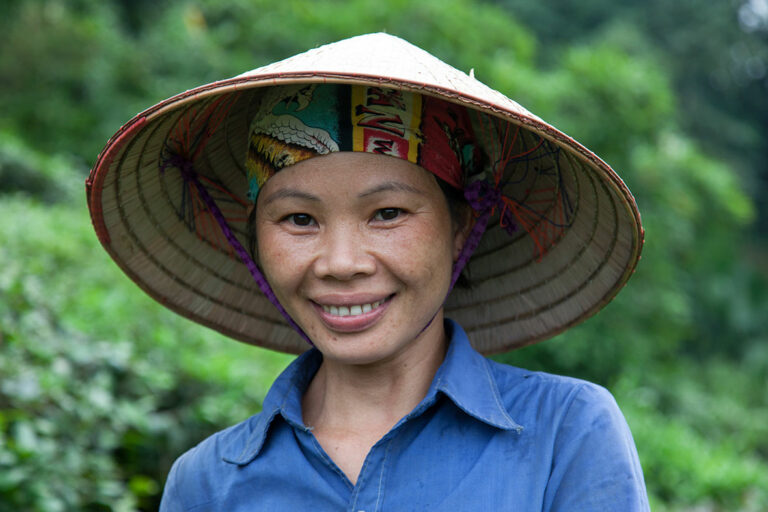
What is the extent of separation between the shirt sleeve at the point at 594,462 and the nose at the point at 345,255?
418mm

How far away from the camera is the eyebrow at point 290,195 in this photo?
4.57 ft

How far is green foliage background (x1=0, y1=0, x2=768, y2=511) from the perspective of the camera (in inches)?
116

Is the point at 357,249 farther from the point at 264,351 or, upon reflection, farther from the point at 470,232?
the point at 264,351

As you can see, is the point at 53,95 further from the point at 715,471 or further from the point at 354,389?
the point at 354,389

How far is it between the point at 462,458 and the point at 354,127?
0.58 meters

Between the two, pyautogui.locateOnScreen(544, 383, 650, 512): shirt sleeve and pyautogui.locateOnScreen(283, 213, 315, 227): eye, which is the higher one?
pyautogui.locateOnScreen(283, 213, 315, 227): eye

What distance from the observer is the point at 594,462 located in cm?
131

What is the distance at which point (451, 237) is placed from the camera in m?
1.54

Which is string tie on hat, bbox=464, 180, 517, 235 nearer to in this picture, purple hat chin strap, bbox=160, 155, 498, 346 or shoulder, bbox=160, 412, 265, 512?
purple hat chin strap, bbox=160, 155, 498, 346

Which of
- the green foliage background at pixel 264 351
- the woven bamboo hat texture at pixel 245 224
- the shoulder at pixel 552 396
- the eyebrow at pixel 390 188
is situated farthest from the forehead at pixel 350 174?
the green foliage background at pixel 264 351

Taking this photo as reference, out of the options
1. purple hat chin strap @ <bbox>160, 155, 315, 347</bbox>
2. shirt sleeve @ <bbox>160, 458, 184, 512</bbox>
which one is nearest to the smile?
purple hat chin strap @ <bbox>160, 155, 315, 347</bbox>

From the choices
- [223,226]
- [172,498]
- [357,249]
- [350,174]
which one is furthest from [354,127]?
[172,498]

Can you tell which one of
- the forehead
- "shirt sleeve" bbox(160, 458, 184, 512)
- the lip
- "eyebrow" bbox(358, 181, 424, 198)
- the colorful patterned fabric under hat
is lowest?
"shirt sleeve" bbox(160, 458, 184, 512)

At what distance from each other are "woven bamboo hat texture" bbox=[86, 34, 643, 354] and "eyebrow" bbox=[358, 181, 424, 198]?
20cm
